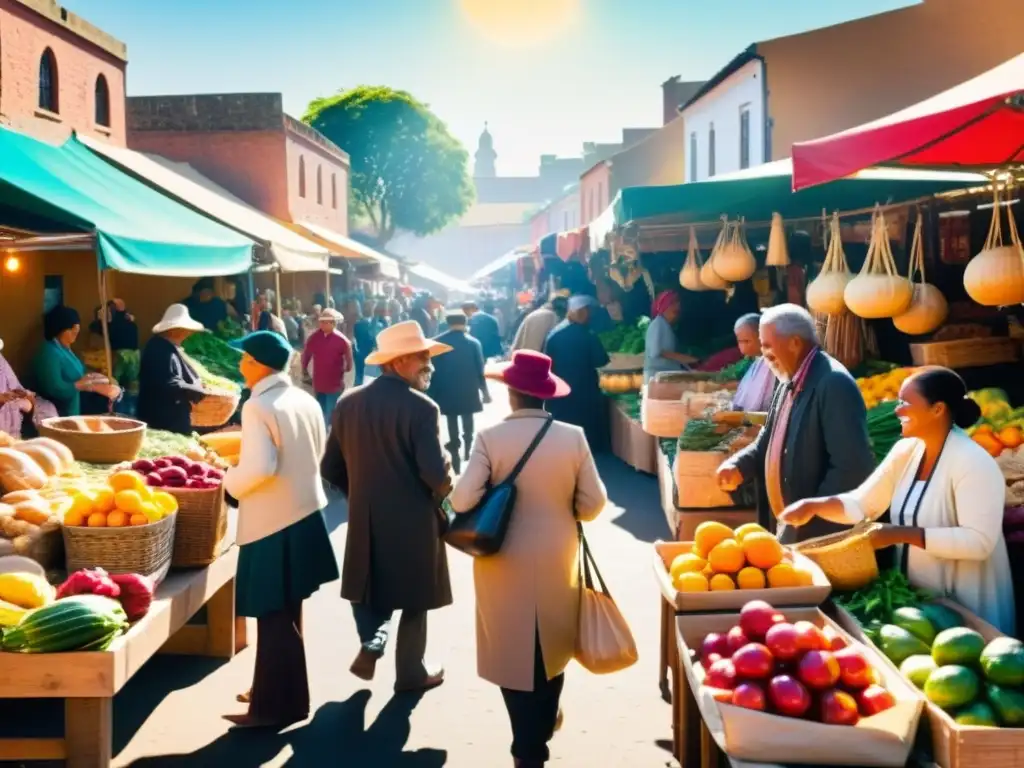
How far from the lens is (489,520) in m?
4.17

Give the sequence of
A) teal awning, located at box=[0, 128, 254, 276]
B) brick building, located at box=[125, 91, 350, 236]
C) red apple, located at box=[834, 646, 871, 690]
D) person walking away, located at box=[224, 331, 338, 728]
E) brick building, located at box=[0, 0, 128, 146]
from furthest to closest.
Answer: brick building, located at box=[125, 91, 350, 236] → brick building, located at box=[0, 0, 128, 146] → teal awning, located at box=[0, 128, 254, 276] → person walking away, located at box=[224, 331, 338, 728] → red apple, located at box=[834, 646, 871, 690]

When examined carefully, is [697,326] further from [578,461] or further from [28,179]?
[578,461]

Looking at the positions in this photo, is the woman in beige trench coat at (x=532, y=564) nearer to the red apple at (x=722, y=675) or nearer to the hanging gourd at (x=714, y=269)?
the red apple at (x=722, y=675)

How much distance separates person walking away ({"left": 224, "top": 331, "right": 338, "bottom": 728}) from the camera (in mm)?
5070

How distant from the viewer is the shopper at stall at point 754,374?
7.43 meters

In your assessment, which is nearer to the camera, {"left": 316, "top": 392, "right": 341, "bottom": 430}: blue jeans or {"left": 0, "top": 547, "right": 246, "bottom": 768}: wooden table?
{"left": 0, "top": 547, "right": 246, "bottom": 768}: wooden table

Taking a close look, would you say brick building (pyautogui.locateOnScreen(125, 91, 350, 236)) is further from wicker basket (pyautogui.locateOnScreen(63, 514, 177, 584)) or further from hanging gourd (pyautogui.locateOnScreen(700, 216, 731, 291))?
wicker basket (pyautogui.locateOnScreen(63, 514, 177, 584))

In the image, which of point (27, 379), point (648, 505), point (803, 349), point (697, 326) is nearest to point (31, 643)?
point (803, 349)

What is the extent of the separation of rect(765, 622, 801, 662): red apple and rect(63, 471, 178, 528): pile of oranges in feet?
9.60

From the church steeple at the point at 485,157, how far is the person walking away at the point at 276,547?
5896 inches

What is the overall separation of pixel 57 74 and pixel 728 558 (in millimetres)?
14899

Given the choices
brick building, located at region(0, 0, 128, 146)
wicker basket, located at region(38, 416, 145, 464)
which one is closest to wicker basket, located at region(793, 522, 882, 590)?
wicker basket, located at region(38, 416, 145, 464)

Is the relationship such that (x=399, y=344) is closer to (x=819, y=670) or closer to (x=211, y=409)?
(x=819, y=670)

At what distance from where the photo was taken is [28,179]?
8344mm
